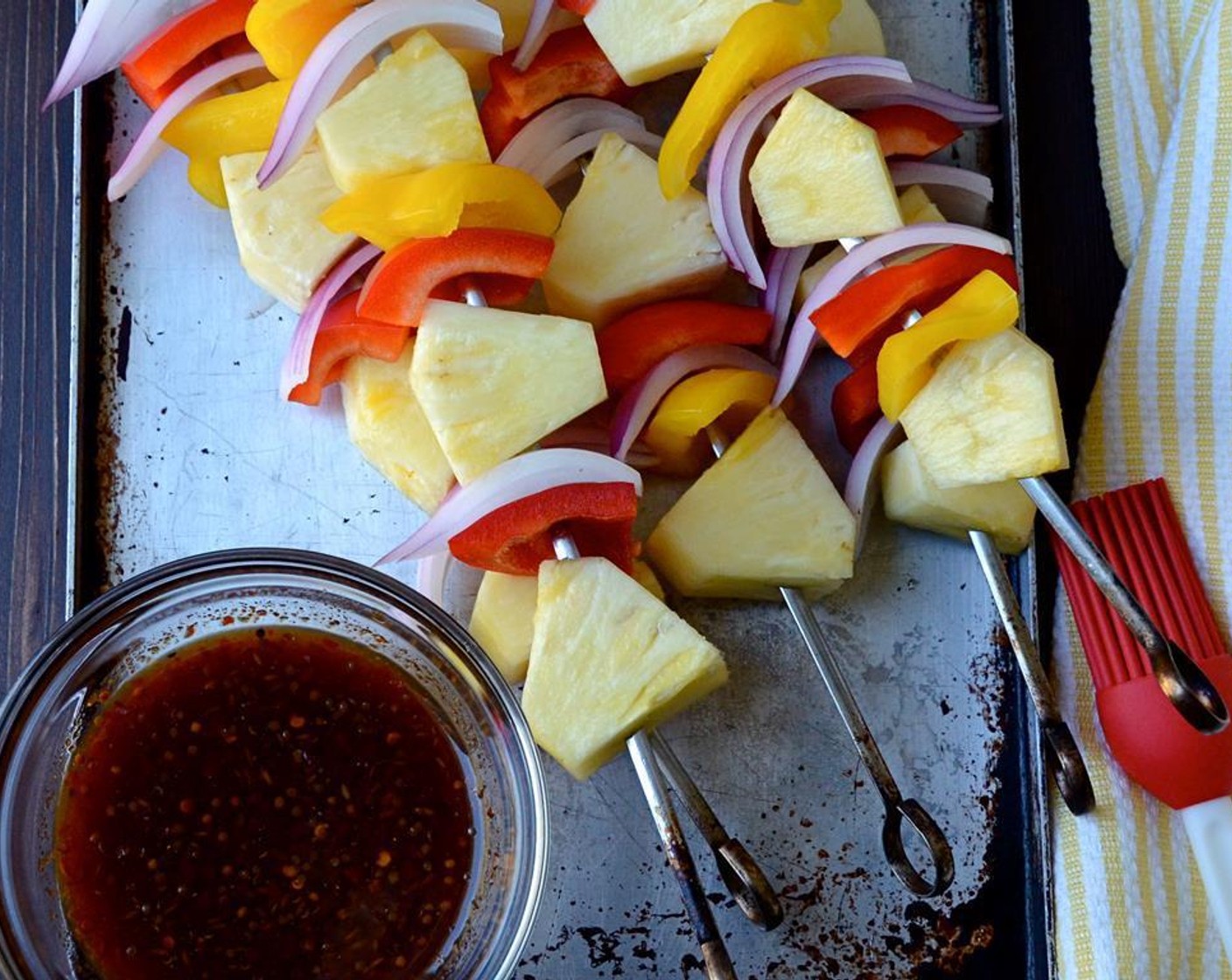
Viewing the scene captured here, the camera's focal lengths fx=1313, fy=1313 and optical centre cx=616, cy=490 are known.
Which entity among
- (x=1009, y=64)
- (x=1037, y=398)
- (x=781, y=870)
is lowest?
(x=781, y=870)

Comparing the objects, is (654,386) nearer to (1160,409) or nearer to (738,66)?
(738,66)

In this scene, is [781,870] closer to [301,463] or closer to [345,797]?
[345,797]

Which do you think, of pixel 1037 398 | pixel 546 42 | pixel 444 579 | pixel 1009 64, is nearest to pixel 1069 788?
pixel 1037 398

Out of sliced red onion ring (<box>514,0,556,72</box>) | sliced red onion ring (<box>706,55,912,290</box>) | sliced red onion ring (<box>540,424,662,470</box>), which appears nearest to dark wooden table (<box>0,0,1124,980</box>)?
sliced red onion ring (<box>706,55,912,290</box>)

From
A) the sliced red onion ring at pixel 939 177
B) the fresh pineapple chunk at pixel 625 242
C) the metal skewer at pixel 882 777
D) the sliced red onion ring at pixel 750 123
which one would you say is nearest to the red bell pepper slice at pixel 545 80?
the fresh pineapple chunk at pixel 625 242

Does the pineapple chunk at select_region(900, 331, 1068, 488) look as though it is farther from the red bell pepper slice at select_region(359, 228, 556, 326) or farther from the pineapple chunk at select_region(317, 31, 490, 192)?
the pineapple chunk at select_region(317, 31, 490, 192)
